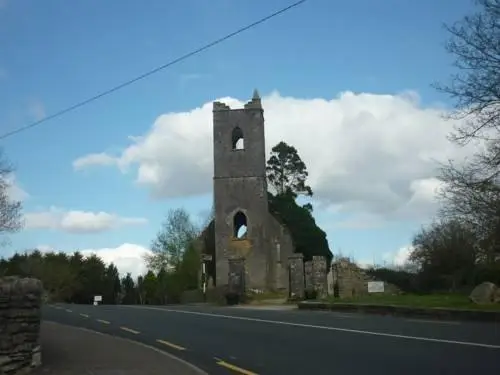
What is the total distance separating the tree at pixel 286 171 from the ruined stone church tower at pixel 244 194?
1625 centimetres

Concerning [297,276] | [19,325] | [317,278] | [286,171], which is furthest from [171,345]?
[286,171]

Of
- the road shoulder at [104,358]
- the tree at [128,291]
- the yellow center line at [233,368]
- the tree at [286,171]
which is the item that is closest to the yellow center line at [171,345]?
the road shoulder at [104,358]

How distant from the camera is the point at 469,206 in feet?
92.1

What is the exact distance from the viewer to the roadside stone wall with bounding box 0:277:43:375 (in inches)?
423

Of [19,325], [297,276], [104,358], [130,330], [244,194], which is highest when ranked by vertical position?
[244,194]

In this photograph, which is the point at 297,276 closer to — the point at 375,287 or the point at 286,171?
the point at 375,287

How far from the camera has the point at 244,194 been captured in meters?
55.2

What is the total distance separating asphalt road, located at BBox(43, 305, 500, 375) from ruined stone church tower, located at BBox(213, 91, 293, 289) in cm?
3263

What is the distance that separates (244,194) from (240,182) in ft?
3.40

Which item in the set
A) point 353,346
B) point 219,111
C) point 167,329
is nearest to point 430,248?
point 219,111

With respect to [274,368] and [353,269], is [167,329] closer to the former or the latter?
[274,368]

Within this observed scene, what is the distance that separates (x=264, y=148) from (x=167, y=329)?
121 feet

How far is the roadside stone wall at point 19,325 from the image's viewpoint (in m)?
10.7

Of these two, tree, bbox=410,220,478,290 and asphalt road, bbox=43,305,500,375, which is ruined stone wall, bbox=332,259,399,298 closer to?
tree, bbox=410,220,478,290
